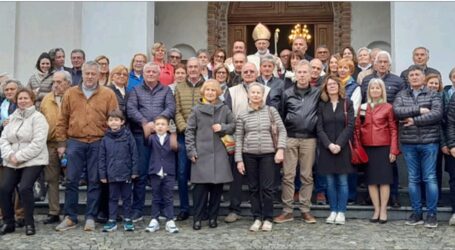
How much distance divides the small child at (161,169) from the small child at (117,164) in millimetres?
225

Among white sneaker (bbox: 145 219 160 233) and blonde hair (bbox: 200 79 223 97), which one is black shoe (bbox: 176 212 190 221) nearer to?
white sneaker (bbox: 145 219 160 233)

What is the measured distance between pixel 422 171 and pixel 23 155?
4679mm

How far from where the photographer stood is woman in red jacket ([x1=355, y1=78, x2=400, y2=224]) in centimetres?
647

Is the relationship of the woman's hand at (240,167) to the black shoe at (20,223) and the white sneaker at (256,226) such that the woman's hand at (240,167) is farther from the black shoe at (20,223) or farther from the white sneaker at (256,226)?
the black shoe at (20,223)

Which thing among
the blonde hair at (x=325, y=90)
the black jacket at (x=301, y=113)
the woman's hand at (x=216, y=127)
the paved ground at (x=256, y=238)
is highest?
the blonde hair at (x=325, y=90)

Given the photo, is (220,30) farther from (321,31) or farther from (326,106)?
(326,106)

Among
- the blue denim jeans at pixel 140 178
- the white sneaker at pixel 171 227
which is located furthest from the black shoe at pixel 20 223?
the white sneaker at pixel 171 227

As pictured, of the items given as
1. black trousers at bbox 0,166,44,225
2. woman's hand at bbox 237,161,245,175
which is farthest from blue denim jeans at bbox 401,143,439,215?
black trousers at bbox 0,166,44,225

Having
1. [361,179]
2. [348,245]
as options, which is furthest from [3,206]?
[361,179]

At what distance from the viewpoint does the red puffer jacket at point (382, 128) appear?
21.2 ft

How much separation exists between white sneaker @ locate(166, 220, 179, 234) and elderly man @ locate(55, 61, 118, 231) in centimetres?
91

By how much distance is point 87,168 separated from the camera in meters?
6.41

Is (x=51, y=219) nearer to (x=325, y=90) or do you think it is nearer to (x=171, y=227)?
(x=171, y=227)

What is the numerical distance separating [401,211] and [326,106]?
5.43 feet
